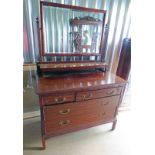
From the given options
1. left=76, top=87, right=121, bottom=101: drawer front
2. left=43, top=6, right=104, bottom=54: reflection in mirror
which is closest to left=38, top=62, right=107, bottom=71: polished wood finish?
left=43, top=6, right=104, bottom=54: reflection in mirror

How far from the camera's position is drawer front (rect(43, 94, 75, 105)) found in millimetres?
1227

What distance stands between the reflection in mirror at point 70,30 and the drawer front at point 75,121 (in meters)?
0.81

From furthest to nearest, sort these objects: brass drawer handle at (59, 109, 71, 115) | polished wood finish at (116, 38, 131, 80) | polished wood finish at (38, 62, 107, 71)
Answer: polished wood finish at (116, 38, 131, 80)
polished wood finish at (38, 62, 107, 71)
brass drawer handle at (59, 109, 71, 115)

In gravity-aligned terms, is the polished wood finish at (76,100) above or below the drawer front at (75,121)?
above

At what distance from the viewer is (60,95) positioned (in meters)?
1.25

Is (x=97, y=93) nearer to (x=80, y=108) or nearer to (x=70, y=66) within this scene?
(x=80, y=108)

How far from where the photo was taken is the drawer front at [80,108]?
4.29 ft

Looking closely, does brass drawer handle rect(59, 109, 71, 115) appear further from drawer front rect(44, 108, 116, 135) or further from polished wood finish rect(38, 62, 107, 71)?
polished wood finish rect(38, 62, 107, 71)

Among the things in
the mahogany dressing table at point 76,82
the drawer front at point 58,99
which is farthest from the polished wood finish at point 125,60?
the drawer front at point 58,99

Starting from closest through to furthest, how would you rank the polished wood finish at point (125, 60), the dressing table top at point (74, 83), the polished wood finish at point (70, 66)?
the dressing table top at point (74, 83), the polished wood finish at point (70, 66), the polished wood finish at point (125, 60)

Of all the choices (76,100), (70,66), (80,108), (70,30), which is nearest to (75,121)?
(80,108)

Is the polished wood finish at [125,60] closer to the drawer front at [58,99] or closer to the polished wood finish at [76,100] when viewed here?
the polished wood finish at [76,100]
